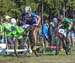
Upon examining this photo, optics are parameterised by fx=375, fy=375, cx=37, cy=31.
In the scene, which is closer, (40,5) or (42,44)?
(42,44)

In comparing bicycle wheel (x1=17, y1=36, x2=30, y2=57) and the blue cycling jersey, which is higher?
the blue cycling jersey

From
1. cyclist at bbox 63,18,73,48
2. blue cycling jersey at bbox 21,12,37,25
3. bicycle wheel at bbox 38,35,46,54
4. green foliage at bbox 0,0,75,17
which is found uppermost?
blue cycling jersey at bbox 21,12,37,25

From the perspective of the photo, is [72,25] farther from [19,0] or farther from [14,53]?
[19,0]

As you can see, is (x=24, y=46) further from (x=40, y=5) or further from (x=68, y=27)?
(x=40, y=5)

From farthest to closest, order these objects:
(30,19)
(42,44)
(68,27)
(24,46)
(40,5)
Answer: (40,5) → (68,27) → (42,44) → (24,46) → (30,19)

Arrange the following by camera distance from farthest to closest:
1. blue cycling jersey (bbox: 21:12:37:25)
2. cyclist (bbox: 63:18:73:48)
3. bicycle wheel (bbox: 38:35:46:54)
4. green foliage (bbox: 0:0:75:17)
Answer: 1. green foliage (bbox: 0:0:75:17)
2. cyclist (bbox: 63:18:73:48)
3. bicycle wheel (bbox: 38:35:46:54)
4. blue cycling jersey (bbox: 21:12:37:25)

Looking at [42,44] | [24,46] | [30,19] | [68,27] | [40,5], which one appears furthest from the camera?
[40,5]

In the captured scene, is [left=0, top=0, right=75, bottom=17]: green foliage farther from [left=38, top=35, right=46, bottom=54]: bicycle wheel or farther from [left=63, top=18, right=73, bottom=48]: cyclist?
[left=38, top=35, right=46, bottom=54]: bicycle wheel

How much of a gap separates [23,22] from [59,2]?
1609 inches

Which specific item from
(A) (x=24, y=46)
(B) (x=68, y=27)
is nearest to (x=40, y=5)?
(B) (x=68, y=27)

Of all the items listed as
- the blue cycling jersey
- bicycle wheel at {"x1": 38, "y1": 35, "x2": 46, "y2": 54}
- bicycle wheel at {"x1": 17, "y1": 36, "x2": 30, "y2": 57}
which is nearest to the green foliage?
bicycle wheel at {"x1": 38, "y1": 35, "x2": 46, "y2": 54}

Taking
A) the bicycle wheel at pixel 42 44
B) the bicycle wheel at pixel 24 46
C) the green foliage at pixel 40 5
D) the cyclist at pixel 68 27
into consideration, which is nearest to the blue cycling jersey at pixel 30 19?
the bicycle wheel at pixel 24 46

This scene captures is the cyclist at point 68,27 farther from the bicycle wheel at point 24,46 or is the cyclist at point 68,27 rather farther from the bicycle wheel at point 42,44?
the bicycle wheel at point 24,46

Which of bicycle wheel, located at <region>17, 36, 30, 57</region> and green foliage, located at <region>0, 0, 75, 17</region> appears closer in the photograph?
bicycle wheel, located at <region>17, 36, 30, 57</region>
